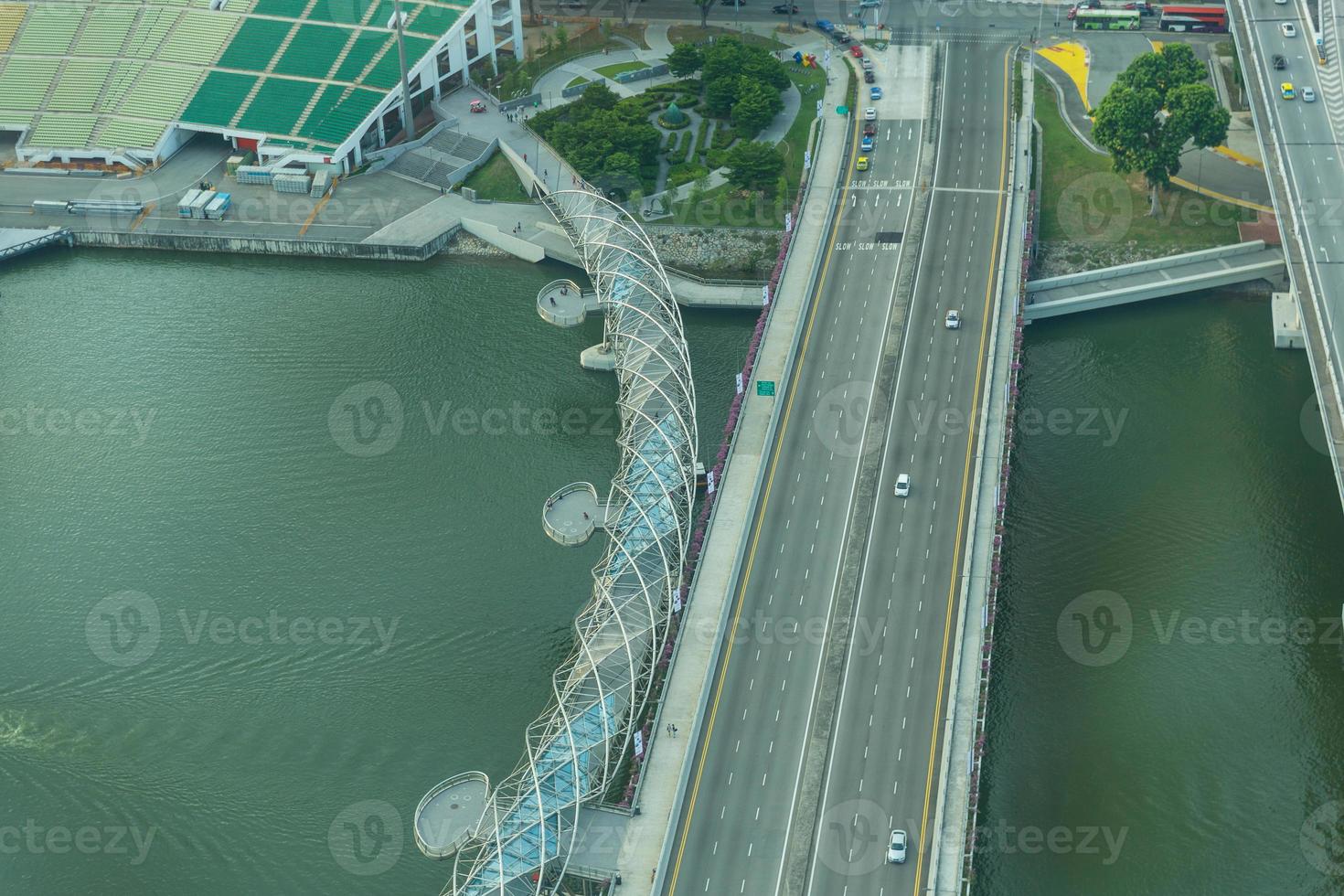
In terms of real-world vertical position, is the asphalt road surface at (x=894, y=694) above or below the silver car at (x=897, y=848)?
above

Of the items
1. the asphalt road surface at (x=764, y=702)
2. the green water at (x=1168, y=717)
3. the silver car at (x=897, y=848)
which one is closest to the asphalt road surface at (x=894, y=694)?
the silver car at (x=897, y=848)

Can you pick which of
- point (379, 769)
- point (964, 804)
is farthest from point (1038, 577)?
point (379, 769)

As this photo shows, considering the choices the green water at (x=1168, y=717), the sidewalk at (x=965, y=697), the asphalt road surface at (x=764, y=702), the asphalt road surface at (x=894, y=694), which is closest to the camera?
the sidewalk at (x=965, y=697)

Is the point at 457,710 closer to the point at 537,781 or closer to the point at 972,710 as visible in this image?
the point at 537,781

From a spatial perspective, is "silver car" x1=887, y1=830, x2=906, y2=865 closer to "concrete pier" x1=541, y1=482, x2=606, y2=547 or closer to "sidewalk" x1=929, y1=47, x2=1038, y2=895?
"sidewalk" x1=929, y1=47, x2=1038, y2=895

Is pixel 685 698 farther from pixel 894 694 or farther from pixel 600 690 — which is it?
pixel 894 694

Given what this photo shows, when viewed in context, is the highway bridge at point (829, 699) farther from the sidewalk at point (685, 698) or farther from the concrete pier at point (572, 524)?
the concrete pier at point (572, 524)

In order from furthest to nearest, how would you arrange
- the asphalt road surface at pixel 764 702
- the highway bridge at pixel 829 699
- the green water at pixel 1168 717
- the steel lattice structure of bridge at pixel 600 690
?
the green water at pixel 1168 717
the asphalt road surface at pixel 764 702
the highway bridge at pixel 829 699
the steel lattice structure of bridge at pixel 600 690

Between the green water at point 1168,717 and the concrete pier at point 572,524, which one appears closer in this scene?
the green water at point 1168,717

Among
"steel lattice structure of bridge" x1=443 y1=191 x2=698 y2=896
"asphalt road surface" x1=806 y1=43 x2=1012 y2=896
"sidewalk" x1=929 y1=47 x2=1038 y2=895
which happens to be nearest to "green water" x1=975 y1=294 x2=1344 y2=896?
"sidewalk" x1=929 y1=47 x2=1038 y2=895

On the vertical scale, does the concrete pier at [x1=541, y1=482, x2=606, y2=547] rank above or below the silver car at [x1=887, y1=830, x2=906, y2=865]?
above
